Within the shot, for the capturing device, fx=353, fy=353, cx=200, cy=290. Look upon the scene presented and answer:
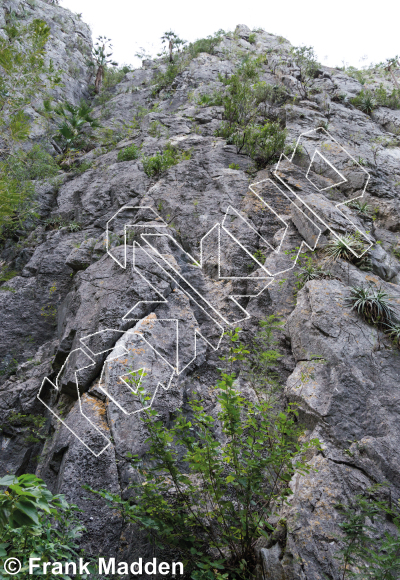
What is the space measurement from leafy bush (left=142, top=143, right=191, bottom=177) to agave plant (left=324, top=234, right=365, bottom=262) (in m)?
4.94

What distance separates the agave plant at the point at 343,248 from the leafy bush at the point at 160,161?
194 inches

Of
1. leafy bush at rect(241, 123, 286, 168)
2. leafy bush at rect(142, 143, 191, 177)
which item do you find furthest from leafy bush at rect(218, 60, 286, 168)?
leafy bush at rect(142, 143, 191, 177)

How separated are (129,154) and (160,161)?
1722mm

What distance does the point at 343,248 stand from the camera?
19.3ft

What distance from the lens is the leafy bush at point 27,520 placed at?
64.2 inches

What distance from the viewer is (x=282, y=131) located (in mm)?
8945

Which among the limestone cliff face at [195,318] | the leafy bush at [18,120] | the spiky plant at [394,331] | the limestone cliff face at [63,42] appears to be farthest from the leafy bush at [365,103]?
the limestone cliff face at [63,42]

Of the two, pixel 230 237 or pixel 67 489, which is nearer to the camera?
pixel 67 489

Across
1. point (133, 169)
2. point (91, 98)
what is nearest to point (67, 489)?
point (133, 169)

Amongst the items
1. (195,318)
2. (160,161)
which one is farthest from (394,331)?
(160,161)

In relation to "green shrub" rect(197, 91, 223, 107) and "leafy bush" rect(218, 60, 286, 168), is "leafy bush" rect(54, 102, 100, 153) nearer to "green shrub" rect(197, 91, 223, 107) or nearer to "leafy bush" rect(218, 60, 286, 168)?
"green shrub" rect(197, 91, 223, 107)

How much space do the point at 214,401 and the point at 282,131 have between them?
713 cm

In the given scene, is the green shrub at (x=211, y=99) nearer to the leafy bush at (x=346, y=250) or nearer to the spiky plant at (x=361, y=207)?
the spiky plant at (x=361, y=207)

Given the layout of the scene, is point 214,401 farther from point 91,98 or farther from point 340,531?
point 91,98
